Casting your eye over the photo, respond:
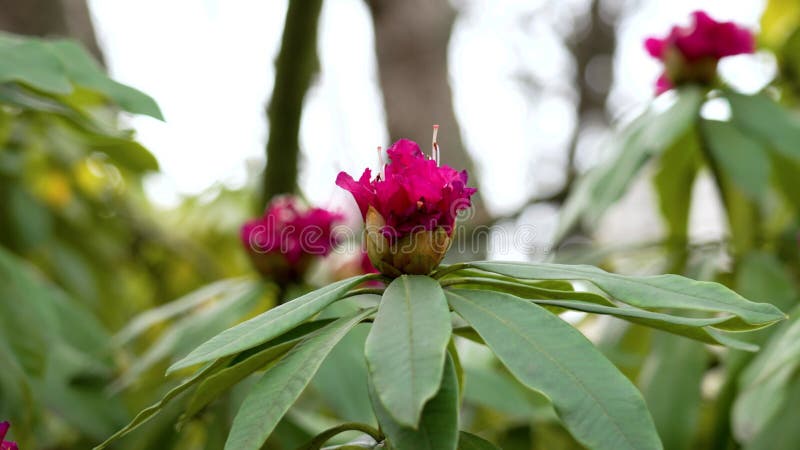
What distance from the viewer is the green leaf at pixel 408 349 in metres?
0.56

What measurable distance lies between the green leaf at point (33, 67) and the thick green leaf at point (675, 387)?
2.87ft

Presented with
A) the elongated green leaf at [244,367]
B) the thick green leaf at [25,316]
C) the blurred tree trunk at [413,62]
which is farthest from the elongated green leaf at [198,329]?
the blurred tree trunk at [413,62]

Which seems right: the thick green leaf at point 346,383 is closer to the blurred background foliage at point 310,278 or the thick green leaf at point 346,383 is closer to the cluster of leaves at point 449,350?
the blurred background foliage at point 310,278

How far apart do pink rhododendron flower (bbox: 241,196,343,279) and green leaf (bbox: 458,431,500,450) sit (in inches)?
26.9

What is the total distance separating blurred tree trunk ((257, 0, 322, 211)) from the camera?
1.66 metres

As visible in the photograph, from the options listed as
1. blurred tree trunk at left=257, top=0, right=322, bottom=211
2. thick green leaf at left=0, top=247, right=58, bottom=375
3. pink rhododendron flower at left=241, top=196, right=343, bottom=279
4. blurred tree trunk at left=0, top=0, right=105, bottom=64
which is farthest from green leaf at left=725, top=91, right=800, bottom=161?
blurred tree trunk at left=0, top=0, right=105, bottom=64

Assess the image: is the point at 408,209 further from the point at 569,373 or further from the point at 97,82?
the point at 97,82

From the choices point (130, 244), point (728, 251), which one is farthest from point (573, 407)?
point (130, 244)

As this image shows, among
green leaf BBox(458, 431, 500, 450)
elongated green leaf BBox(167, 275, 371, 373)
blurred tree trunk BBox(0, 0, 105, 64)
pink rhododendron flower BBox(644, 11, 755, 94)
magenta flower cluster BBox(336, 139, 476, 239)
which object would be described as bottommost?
green leaf BBox(458, 431, 500, 450)

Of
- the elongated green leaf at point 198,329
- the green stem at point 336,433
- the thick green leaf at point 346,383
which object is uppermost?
the green stem at point 336,433

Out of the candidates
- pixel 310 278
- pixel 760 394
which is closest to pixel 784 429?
pixel 760 394

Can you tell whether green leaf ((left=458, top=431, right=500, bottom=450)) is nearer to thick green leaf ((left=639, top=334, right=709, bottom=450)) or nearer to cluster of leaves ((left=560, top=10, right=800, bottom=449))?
cluster of leaves ((left=560, top=10, right=800, bottom=449))

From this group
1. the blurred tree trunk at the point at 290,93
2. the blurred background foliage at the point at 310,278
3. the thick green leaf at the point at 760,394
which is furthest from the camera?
the blurred tree trunk at the point at 290,93

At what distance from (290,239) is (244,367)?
687mm
